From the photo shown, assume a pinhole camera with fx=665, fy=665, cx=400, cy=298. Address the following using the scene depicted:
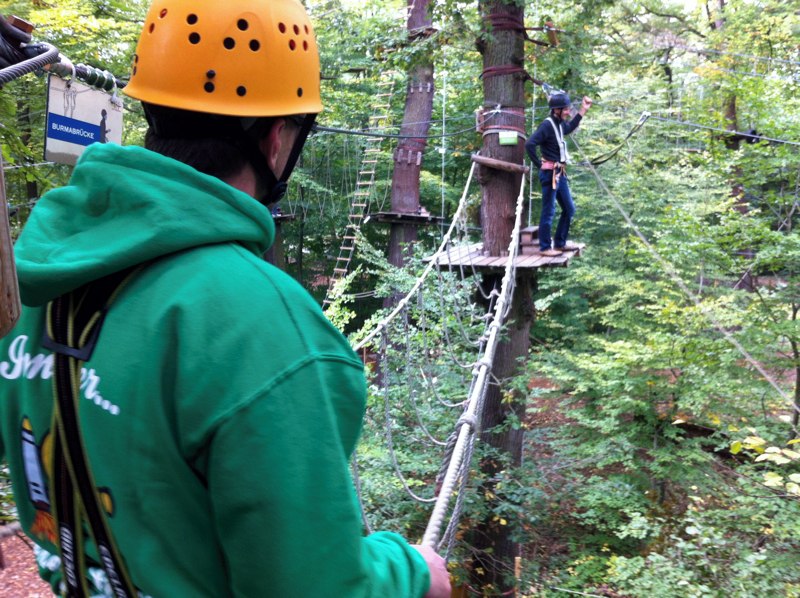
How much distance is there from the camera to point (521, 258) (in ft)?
16.0

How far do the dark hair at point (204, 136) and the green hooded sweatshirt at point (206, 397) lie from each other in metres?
0.07

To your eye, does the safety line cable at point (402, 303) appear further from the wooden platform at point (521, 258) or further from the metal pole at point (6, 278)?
the metal pole at point (6, 278)

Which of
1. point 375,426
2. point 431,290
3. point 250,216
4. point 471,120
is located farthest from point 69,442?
point 471,120

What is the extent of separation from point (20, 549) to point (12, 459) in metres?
5.29

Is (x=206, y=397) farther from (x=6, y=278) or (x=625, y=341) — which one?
(x=625, y=341)

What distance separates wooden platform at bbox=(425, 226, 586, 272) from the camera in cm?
470

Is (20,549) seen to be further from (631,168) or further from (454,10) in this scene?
(631,168)

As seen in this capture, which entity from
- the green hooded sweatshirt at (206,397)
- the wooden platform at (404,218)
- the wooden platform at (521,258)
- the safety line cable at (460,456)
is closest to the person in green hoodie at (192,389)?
the green hooded sweatshirt at (206,397)

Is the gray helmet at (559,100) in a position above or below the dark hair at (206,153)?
above

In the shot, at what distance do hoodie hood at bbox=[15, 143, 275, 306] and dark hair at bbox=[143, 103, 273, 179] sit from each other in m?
0.06

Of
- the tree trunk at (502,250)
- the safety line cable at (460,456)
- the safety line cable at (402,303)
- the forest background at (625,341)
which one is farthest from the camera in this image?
the tree trunk at (502,250)

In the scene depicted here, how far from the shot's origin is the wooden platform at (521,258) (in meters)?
4.70

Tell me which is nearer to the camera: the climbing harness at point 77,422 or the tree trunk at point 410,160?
the climbing harness at point 77,422

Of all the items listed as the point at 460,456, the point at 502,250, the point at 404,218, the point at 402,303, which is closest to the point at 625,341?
the point at 502,250
